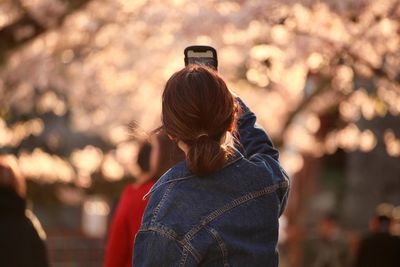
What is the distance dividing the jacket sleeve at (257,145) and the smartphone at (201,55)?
0.51ft

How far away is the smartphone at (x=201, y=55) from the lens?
10.9 feet

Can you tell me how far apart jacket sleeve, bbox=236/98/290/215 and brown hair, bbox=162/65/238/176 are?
0.87 feet

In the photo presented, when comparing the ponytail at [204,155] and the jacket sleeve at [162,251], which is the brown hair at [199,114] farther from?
the jacket sleeve at [162,251]

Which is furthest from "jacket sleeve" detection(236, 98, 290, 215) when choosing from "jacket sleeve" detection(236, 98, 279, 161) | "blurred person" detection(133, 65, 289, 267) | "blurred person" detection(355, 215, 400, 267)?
"blurred person" detection(355, 215, 400, 267)

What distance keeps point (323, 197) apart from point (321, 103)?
441 inches

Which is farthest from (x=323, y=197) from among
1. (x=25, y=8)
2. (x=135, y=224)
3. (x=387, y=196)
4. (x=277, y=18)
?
(x=135, y=224)

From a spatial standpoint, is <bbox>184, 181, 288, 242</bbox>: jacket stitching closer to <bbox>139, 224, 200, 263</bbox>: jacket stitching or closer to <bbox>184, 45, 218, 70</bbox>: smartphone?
<bbox>139, 224, 200, 263</bbox>: jacket stitching

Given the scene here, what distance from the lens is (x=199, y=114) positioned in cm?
293

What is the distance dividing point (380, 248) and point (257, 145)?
7679 millimetres

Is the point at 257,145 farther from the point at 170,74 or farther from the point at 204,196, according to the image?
the point at 170,74

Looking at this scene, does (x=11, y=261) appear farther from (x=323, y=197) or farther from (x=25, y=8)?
(x=323, y=197)

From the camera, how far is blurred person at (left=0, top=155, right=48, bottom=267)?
240 inches

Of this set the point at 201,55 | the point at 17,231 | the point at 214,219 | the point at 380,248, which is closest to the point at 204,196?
the point at 214,219

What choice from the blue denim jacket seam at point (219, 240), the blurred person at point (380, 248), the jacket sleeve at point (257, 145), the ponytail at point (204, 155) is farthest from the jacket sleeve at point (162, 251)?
the blurred person at point (380, 248)
